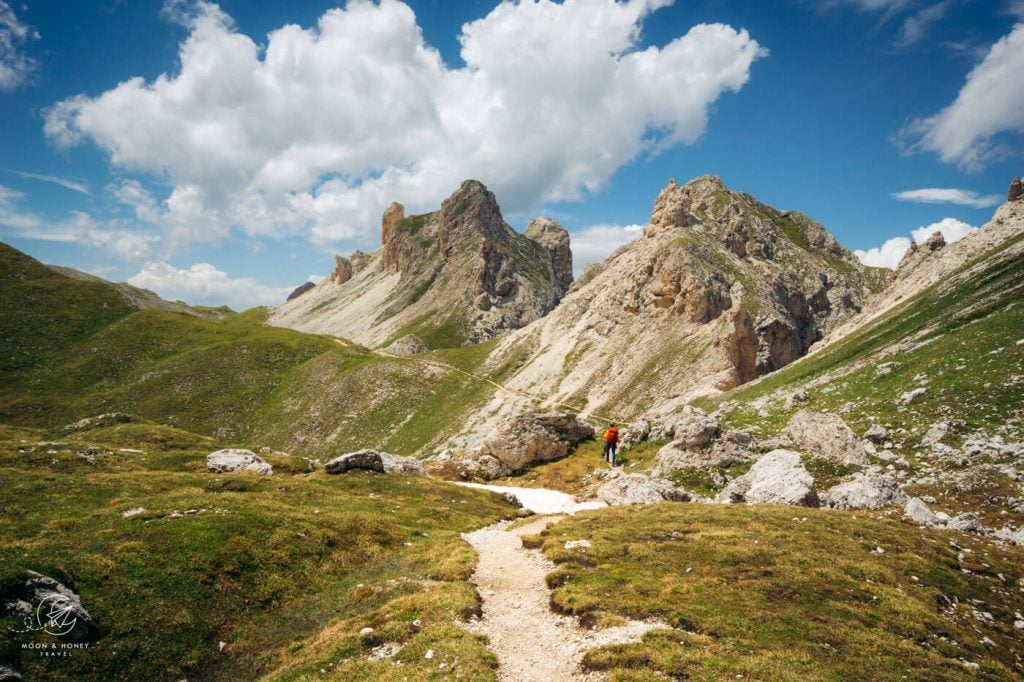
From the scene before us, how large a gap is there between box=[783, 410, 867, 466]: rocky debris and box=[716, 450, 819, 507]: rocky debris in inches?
123

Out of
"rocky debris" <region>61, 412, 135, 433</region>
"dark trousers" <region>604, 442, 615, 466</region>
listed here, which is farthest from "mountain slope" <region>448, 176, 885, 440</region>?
"rocky debris" <region>61, 412, 135, 433</region>

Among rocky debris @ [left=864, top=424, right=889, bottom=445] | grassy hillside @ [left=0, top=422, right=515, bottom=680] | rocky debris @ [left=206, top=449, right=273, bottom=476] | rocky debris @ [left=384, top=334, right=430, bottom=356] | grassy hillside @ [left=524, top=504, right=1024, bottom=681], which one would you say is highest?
rocky debris @ [left=384, top=334, right=430, bottom=356]

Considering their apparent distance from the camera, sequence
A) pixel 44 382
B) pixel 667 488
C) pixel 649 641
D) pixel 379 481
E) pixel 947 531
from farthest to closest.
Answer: pixel 44 382, pixel 379 481, pixel 667 488, pixel 947 531, pixel 649 641

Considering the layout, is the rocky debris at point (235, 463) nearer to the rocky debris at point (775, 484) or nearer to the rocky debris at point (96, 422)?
the rocky debris at point (96, 422)

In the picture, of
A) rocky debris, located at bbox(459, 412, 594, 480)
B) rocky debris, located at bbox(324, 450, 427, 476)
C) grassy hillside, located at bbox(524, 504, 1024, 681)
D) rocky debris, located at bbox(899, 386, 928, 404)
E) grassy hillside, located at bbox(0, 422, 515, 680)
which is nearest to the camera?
grassy hillside, located at bbox(524, 504, 1024, 681)

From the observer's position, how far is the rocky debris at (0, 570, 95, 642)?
17.3m

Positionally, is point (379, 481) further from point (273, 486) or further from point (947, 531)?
point (947, 531)

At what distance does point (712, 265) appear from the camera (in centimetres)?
13575

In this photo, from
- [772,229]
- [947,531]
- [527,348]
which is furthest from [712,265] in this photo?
[947,531]

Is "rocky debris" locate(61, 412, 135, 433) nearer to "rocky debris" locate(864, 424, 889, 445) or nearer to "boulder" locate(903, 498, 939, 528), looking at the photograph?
"boulder" locate(903, 498, 939, 528)

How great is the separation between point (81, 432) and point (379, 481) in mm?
34325

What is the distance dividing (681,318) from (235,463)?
9838 cm

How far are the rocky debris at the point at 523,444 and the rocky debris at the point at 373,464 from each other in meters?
8.14

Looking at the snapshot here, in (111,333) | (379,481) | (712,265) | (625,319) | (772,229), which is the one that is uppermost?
(772,229)
